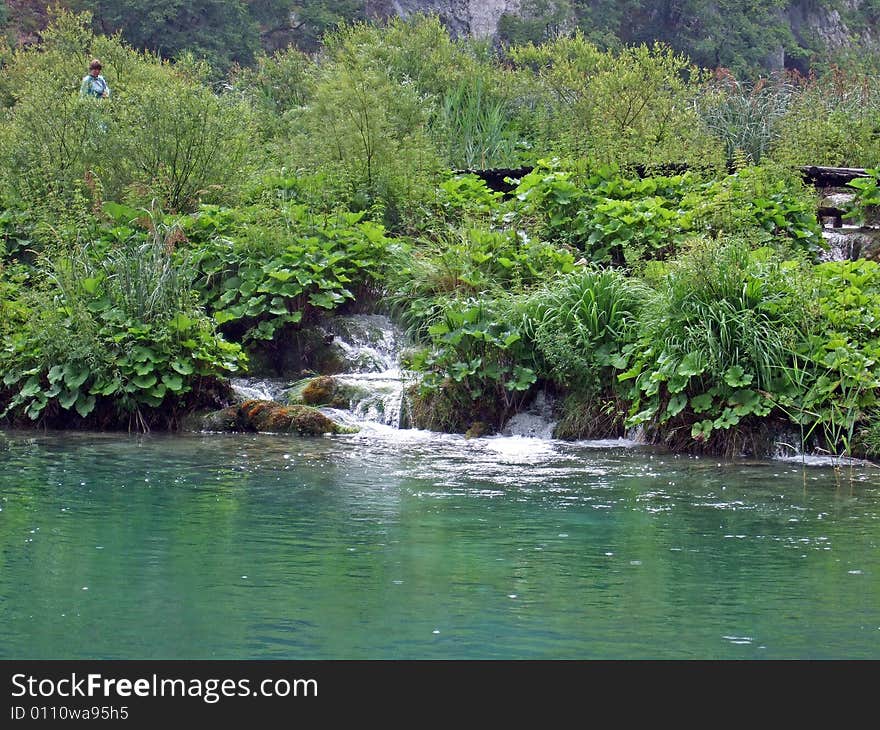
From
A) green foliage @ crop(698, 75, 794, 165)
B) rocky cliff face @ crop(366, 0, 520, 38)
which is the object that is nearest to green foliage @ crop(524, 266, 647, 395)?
green foliage @ crop(698, 75, 794, 165)

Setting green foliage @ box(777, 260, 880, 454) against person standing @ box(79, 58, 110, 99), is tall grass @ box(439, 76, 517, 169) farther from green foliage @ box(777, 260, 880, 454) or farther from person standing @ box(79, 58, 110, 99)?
green foliage @ box(777, 260, 880, 454)

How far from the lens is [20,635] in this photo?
5.35m

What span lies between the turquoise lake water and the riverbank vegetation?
1.03 m

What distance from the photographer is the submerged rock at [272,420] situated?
12773mm

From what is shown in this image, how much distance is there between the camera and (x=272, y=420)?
42.3 ft

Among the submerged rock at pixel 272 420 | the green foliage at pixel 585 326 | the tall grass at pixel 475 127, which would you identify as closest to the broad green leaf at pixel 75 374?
the submerged rock at pixel 272 420

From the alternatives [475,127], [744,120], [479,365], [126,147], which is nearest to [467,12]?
[475,127]

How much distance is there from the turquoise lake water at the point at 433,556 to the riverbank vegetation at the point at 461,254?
1035mm

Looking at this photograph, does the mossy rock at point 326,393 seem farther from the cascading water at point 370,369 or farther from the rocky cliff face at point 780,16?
the rocky cliff face at point 780,16

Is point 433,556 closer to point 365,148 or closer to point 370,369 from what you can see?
point 370,369

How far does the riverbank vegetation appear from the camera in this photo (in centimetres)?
1167

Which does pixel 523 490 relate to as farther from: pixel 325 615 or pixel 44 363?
pixel 44 363

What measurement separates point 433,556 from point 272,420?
20.0 ft
